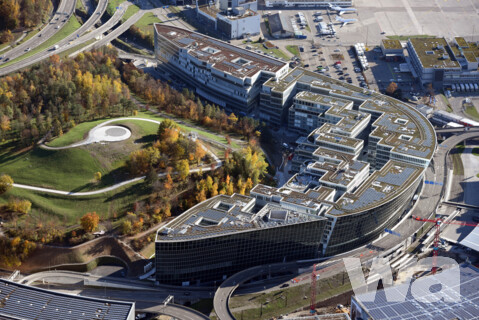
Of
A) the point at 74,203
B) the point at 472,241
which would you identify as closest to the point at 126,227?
the point at 74,203

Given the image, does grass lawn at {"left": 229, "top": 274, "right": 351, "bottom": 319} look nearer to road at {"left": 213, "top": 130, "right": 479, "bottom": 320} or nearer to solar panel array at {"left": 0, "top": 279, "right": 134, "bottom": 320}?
road at {"left": 213, "top": 130, "right": 479, "bottom": 320}

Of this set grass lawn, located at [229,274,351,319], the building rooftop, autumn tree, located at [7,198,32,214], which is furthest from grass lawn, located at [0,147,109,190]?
grass lawn, located at [229,274,351,319]

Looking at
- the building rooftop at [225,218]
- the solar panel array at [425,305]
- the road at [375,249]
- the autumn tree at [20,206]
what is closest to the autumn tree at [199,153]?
the building rooftop at [225,218]

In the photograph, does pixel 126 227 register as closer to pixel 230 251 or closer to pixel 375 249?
pixel 230 251

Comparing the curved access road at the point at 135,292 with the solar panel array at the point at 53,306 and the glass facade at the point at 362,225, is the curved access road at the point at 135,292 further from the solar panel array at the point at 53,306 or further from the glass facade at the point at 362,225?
the glass facade at the point at 362,225

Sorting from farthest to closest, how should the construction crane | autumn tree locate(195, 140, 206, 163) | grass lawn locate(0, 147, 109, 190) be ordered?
1. autumn tree locate(195, 140, 206, 163)
2. grass lawn locate(0, 147, 109, 190)
3. the construction crane

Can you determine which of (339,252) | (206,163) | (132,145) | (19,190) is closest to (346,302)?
(339,252)

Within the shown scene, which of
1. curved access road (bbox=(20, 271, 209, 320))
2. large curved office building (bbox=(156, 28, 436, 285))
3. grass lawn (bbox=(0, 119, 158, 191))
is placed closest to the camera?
curved access road (bbox=(20, 271, 209, 320))
